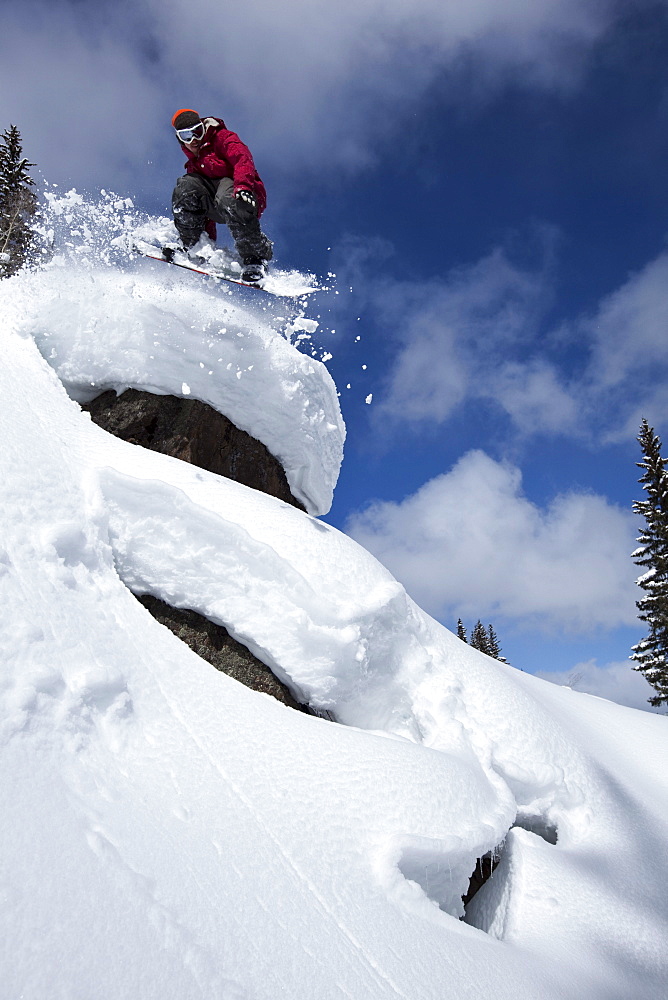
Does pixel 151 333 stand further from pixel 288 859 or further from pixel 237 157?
pixel 288 859

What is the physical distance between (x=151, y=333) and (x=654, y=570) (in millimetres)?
16458

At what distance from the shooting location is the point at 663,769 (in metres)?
4.63

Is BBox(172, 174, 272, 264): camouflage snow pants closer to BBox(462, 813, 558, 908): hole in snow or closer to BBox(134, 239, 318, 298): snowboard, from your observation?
BBox(134, 239, 318, 298): snowboard

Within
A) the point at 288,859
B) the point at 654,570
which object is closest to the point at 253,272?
the point at 288,859

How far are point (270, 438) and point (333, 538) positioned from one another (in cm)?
247

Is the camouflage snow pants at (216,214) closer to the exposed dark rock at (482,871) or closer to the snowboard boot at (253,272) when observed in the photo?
the snowboard boot at (253,272)

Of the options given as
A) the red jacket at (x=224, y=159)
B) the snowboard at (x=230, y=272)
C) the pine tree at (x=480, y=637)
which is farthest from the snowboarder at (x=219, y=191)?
the pine tree at (x=480, y=637)

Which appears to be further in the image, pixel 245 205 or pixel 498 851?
pixel 245 205

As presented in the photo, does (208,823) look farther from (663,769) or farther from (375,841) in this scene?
(663,769)

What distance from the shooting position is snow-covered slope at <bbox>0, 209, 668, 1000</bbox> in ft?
5.44

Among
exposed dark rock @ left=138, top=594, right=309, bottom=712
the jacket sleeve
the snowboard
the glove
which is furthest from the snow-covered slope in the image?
the jacket sleeve

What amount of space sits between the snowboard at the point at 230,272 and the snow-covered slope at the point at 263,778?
A: 1754 millimetres

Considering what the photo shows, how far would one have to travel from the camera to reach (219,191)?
6.30 meters

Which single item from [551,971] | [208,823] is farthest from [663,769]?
[208,823]
